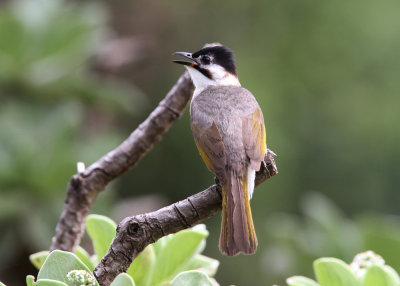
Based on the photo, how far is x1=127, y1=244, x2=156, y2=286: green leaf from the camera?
1411 millimetres

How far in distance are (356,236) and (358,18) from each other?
372 centimetres

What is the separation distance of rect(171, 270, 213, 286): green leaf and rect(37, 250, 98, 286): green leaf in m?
0.19

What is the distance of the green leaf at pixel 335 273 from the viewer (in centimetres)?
134

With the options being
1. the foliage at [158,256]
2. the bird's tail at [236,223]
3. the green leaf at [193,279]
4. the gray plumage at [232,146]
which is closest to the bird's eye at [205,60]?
the gray plumage at [232,146]

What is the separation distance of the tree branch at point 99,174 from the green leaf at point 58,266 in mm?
585

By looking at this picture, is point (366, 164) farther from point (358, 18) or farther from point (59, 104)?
point (59, 104)

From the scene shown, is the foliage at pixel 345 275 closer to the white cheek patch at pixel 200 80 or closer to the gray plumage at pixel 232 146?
the gray plumage at pixel 232 146

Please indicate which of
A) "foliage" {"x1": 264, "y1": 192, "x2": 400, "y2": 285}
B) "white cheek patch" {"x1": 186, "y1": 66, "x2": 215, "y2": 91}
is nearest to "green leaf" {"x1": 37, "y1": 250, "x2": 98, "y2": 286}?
"white cheek patch" {"x1": 186, "y1": 66, "x2": 215, "y2": 91}

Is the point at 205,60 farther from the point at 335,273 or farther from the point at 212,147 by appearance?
the point at 335,273

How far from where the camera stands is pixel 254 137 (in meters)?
1.92

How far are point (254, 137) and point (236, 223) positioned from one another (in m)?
0.41

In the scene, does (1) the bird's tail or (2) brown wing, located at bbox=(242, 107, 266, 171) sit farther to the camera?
(2) brown wing, located at bbox=(242, 107, 266, 171)

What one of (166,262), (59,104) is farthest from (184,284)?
(59,104)

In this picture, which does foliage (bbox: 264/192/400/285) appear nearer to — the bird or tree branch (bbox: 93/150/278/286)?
the bird
